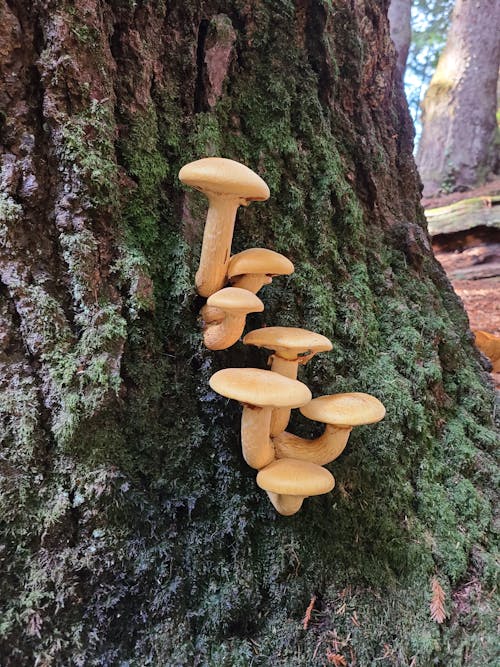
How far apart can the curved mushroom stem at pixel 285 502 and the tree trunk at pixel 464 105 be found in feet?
51.6

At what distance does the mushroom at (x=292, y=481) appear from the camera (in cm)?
174

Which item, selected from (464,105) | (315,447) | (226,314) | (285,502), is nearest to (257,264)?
(226,314)

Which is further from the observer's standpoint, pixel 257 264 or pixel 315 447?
pixel 315 447

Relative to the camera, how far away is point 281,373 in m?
2.12

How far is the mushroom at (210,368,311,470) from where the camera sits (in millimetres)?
1666

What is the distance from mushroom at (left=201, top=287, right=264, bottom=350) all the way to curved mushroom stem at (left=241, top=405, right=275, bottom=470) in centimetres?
35

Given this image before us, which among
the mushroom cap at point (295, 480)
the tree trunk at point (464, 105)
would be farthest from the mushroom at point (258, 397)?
the tree trunk at point (464, 105)

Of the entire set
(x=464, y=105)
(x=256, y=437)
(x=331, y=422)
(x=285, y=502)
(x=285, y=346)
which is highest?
(x=464, y=105)

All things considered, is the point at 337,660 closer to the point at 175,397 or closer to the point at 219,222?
the point at 175,397

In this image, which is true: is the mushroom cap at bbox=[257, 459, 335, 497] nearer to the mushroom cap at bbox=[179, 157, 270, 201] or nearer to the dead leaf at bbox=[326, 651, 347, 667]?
the dead leaf at bbox=[326, 651, 347, 667]

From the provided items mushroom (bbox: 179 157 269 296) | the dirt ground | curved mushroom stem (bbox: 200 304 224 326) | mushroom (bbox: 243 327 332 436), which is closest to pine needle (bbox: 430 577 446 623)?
mushroom (bbox: 243 327 332 436)

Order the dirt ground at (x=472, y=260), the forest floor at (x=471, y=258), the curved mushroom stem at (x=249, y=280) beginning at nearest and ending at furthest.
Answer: the curved mushroom stem at (x=249, y=280) → the dirt ground at (x=472, y=260) → the forest floor at (x=471, y=258)

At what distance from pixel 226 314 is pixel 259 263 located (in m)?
0.29

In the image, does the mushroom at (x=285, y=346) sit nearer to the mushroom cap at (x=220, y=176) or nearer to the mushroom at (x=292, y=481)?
→ the mushroom at (x=292, y=481)
